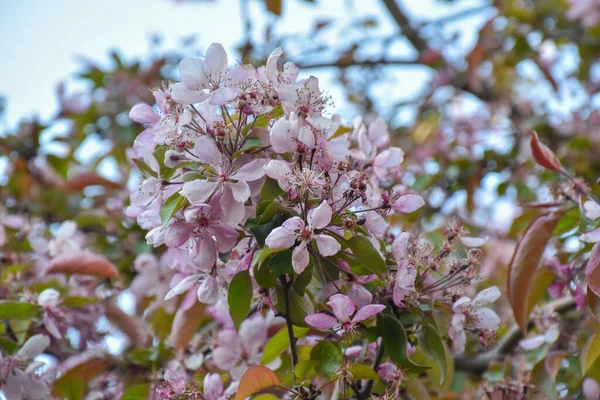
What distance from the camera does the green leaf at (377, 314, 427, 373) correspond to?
909 millimetres

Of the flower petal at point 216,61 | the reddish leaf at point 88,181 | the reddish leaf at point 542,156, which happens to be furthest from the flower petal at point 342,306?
the reddish leaf at point 88,181

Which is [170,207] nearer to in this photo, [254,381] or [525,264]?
[254,381]

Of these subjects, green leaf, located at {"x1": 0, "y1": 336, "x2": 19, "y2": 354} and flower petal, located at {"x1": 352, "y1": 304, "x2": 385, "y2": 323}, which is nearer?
flower petal, located at {"x1": 352, "y1": 304, "x2": 385, "y2": 323}

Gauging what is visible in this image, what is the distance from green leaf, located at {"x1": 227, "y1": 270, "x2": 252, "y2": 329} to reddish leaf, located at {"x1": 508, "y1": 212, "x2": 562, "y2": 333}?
49 centimetres

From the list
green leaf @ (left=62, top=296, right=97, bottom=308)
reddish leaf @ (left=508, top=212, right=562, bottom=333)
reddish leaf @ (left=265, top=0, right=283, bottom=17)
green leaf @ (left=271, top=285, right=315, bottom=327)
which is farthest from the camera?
reddish leaf @ (left=265, top=0, right=283, bottom=17)

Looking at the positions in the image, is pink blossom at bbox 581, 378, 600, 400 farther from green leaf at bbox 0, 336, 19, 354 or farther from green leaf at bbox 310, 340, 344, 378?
green leaf at bbox 0, 336, 19, 354

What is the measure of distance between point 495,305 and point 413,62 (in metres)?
1.20

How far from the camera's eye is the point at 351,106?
329cm

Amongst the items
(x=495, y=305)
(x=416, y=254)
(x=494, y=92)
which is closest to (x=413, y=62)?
(x=494, y=92)

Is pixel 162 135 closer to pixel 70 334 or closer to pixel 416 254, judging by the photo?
pixel 416 254

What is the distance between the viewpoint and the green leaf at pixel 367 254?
2.79ft

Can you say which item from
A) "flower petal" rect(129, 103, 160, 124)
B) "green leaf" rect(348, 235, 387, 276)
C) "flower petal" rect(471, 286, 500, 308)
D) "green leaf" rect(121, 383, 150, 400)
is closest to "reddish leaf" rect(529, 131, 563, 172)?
"flower petal" rect(471, 286, 500, 308)

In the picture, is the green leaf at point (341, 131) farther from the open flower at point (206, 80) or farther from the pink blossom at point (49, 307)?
the pink blossom at point (49, 307)

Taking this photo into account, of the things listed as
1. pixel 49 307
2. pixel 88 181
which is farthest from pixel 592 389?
pixel 88 181
